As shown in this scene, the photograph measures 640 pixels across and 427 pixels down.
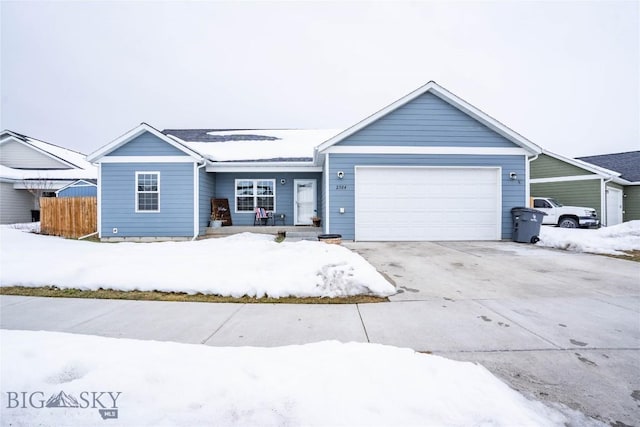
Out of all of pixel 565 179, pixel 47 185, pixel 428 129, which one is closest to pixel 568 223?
pixel 565 179

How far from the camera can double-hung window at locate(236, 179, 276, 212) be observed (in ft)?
41.1

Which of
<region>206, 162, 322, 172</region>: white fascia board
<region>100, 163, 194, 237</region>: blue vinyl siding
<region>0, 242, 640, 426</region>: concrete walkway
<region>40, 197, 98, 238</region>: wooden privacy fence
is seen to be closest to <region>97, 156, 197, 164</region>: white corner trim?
<region>100, 163, 194, 237</region>: blue vinyl siding

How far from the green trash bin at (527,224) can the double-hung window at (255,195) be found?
9357 mm

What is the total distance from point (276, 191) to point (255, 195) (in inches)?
38.2

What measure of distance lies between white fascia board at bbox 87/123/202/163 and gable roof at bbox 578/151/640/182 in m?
24.0

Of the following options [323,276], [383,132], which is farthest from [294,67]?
[323,276]

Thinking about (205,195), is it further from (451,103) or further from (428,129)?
(451,103)

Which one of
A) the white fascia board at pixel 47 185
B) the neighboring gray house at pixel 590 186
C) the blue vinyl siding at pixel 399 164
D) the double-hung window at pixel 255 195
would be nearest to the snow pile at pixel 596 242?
the blue vinyl siding at pixel 399 164

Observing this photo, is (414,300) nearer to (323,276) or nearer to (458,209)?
(323,276)

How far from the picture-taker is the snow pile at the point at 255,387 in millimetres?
1722

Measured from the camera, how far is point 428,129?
9.80 metres

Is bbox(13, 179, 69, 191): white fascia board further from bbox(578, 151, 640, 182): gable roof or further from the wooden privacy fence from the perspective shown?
bbox(578, 151, 640, 182): gable roof

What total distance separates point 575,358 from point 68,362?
14.2ft

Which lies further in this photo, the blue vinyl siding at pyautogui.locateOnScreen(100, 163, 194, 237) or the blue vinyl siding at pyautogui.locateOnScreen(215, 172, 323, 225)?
the blue vinyl siding at pyautogui.locateOnScreen(215, 172, 323, 225)
